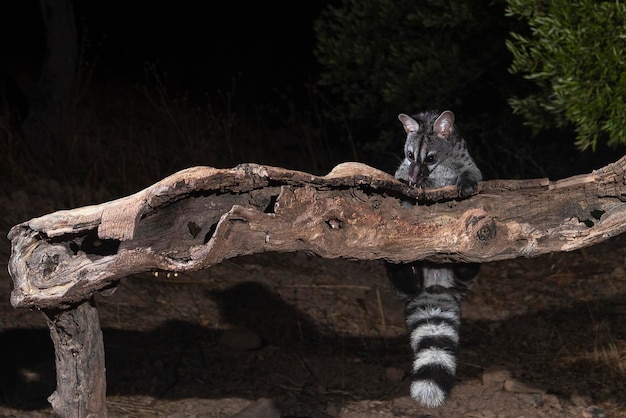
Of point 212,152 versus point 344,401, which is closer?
point 344,401

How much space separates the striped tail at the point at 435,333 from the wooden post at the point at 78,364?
157 cm

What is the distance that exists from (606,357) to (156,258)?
3.58 meters

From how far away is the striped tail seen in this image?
457cm

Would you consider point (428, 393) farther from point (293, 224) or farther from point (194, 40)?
point (194, 40)

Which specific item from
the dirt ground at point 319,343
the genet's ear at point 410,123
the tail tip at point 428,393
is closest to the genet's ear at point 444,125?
the genet's ear at point 410,123

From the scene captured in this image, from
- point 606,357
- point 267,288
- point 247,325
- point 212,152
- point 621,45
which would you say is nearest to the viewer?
point 621,45

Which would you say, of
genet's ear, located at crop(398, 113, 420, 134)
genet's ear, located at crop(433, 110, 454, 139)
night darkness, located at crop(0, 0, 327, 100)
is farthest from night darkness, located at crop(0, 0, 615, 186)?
genet's ear, located at crop(433, 110, 454, 139)

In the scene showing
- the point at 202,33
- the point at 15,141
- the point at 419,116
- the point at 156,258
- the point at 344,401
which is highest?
the point at 202,33

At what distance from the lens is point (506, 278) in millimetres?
7695

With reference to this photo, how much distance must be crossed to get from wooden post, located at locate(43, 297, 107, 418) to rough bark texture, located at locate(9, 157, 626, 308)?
0.23 metres

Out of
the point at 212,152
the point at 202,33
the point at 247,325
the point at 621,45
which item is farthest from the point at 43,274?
the point at 202,33

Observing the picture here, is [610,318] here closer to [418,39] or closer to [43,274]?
[418,39]

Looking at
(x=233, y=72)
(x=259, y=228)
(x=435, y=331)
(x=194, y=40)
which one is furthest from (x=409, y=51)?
(x=259, y=228)

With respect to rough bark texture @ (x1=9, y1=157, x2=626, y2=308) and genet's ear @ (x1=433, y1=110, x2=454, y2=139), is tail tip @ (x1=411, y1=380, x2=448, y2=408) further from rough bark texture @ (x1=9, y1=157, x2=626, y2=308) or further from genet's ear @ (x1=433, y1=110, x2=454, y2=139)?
genet's ear @ (x1=433, y1=110, x2=454, y2=139)
